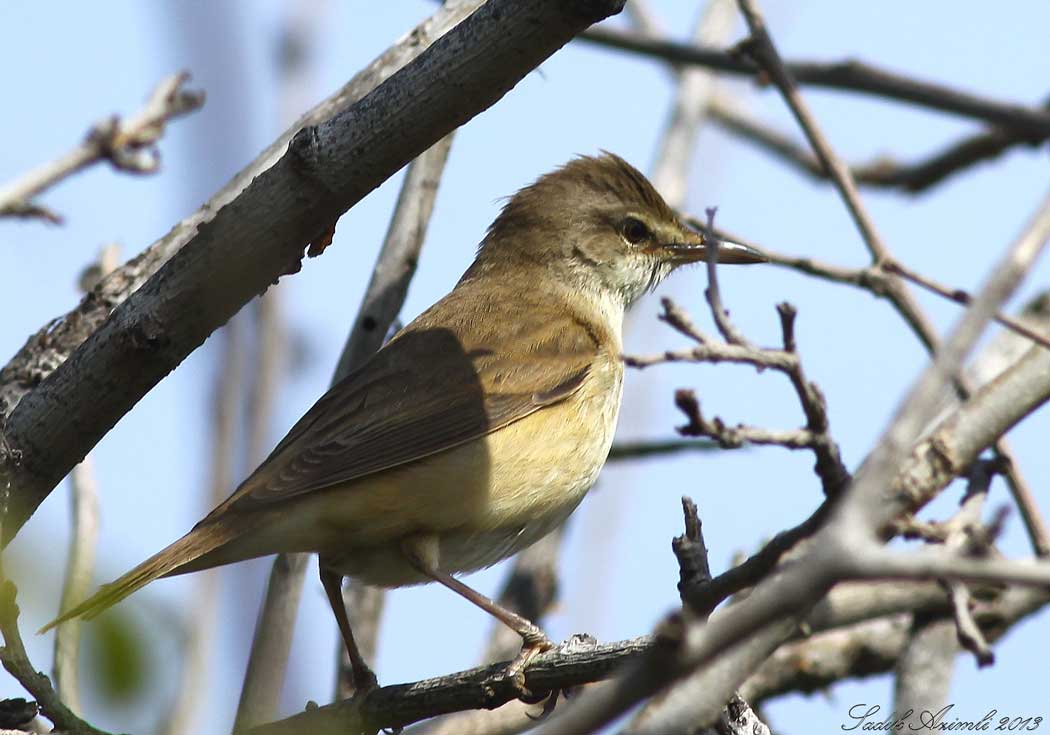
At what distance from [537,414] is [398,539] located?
0.72 meters

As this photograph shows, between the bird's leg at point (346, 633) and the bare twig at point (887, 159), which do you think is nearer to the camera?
the bird's leg at point (346, 633)

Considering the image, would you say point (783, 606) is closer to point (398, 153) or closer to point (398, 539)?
point (398, 153)

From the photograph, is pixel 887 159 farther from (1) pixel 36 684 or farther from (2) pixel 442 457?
(1) pixel 36 684

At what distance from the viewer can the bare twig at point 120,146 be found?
4785 millimetres

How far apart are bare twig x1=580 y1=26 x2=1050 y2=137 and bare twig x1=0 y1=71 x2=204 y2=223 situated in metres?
1.66

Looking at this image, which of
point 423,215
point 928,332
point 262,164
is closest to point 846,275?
point 928,332

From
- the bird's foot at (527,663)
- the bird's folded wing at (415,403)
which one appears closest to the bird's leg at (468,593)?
the bird's foot at (527,663)

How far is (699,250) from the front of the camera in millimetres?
6008

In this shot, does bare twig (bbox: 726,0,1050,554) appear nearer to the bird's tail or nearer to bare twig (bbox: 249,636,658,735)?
bare twig (bbox: 249,636,658,735)

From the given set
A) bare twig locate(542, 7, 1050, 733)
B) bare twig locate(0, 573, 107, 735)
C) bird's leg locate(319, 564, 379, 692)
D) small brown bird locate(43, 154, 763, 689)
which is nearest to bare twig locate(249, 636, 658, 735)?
small brown bird locate(43, 154, 763, 689)

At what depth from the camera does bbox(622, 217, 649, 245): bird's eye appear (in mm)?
6102

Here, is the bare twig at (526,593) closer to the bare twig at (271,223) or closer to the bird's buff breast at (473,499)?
the bird's buff breast at (473,499)

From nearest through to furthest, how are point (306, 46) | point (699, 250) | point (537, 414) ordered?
point (306, 46), point (537, 414), point (699, 250)

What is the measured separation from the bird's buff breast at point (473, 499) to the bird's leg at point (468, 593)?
45 millimetres
